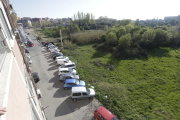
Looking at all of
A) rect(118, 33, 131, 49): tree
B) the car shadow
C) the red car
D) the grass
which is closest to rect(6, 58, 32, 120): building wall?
the red car

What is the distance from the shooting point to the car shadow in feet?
22.0

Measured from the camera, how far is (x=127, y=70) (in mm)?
12234

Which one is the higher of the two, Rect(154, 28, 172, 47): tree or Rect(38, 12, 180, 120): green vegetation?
Rect(154, 28, 172, 47): tree

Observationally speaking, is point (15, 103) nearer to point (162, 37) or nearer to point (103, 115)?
point (103, 115)

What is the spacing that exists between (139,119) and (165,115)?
1979mm

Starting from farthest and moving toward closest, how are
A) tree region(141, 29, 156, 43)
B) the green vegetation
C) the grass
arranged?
tree region(141, 29, 156, 43), the green vegetation, the grass

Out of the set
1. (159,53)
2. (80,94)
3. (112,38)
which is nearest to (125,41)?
(112,38)

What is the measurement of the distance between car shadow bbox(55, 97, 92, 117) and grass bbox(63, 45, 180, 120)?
1.31 meters

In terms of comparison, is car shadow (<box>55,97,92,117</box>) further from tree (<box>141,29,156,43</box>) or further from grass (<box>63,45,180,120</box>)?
tree (<box>141,29,156,43</box>)

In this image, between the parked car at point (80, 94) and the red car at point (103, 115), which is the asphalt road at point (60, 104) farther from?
the red car at point (103, 115)

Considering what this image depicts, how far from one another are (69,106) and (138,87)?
21.5 feet

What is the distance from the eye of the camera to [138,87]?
9164 millimetres

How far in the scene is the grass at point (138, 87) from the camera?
684cm

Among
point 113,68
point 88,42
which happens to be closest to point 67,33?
point 88,42
